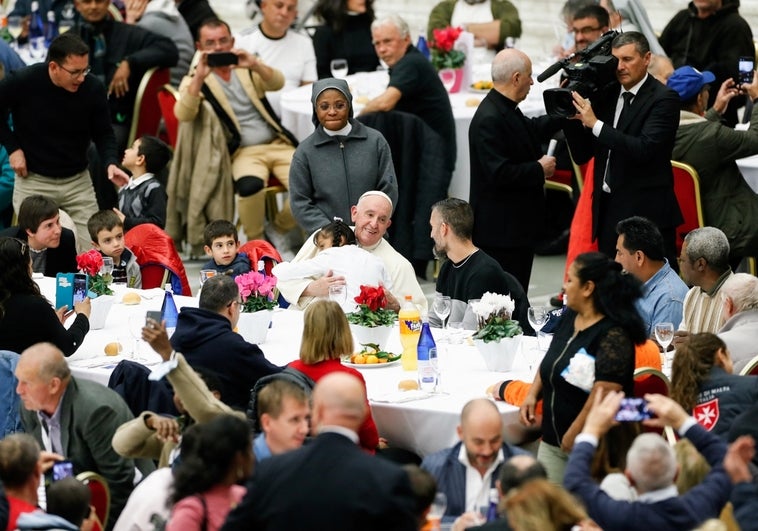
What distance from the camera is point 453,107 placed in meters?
10.7

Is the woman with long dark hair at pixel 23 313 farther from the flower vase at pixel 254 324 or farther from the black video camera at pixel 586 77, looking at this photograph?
the black video camera at pixel 586 77

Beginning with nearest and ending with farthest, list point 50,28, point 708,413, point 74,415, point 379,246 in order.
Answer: point 708,413
point 74,415
point 379,246
point 50,28

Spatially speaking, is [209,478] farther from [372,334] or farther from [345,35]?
[345,35]

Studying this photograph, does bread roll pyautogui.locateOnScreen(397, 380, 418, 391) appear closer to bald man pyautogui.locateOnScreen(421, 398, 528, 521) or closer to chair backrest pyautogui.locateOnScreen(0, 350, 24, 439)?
bald man pyautogui.locateOnScreen(421, 398, 528, 521)

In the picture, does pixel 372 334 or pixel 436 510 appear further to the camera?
pixel 372 334

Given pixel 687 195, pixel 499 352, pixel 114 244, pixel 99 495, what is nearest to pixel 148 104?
pixel 114 244

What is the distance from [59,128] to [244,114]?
5.47 feet

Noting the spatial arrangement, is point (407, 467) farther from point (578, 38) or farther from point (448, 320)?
point (578, 38)

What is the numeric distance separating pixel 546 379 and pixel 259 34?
5975mm

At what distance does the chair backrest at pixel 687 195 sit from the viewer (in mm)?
8875

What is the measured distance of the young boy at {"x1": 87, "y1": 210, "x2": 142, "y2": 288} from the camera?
8.29 m

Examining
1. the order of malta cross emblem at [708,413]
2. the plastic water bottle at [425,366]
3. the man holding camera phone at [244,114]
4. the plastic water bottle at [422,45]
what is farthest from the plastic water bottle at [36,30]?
the order of malta cross emblem at [708,413]

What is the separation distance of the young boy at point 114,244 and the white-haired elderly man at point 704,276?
2869mm

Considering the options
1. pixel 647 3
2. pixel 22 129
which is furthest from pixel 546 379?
pixel 647 3
